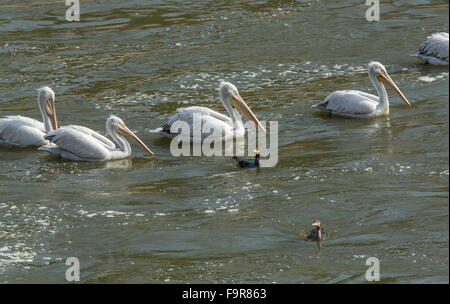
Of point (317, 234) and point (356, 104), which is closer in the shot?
point (317, 234)

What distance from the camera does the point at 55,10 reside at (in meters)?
17.0

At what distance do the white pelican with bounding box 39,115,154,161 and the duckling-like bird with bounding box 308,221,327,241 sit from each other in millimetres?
3111

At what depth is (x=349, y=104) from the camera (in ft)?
37.3

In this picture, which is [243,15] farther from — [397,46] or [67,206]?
[67,206]

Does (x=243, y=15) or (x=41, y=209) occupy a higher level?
→ (x=243, y=15)

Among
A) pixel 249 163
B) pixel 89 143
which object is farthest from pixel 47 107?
pixel 249 163

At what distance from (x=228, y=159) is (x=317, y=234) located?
8.75 feet

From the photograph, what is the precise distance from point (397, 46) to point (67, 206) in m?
6.74

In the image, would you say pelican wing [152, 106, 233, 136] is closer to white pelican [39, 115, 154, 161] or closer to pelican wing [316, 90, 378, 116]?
white pelican [39, 115, 154, 161]

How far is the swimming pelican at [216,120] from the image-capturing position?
10.7 meters

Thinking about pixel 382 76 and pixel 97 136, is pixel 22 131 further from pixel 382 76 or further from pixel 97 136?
pixel 382 76

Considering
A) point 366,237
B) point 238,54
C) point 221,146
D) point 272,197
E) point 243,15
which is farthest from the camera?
point 243,15

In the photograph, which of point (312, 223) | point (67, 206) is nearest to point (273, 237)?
point (312, 223)
